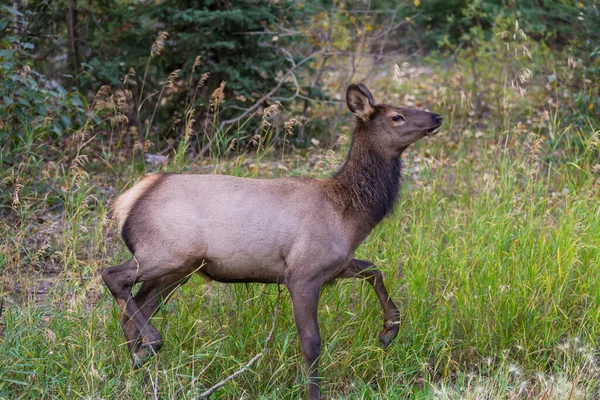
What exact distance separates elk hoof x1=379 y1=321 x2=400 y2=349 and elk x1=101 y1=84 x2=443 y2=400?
1.97ft

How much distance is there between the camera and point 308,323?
5094 mm

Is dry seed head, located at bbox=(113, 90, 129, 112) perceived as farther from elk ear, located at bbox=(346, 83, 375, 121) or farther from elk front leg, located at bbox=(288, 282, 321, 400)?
elk front leg, located at bbox=(288, 282, 321, 400)

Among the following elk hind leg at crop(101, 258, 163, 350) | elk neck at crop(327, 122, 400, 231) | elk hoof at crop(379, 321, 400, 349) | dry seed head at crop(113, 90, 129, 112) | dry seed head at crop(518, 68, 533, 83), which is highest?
dry seed head at crop(518, 68, 533, 83)

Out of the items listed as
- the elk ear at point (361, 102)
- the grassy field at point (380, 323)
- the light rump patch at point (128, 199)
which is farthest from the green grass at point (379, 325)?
the elk ear at point (361, 102)

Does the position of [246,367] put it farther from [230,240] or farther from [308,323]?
[230,240]

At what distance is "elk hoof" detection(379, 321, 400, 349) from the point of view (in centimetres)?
564

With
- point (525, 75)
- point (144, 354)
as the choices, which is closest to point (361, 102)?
point (525, 75)

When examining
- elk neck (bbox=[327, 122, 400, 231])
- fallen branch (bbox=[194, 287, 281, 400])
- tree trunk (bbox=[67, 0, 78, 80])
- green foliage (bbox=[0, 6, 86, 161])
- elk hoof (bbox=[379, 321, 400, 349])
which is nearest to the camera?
fallen branch (bbox=[194, 287, 281, 400])

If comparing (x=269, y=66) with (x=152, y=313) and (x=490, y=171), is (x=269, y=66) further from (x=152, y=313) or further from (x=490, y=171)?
(x=152, y=313)

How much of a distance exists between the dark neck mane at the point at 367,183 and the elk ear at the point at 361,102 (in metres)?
0.18

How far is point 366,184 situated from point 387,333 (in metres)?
1.04

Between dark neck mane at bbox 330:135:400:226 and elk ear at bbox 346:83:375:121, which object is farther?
elk ear at bbox 346:83:375:121

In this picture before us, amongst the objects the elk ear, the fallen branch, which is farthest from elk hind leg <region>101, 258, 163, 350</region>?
the elk ear

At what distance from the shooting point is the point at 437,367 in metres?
5.65
